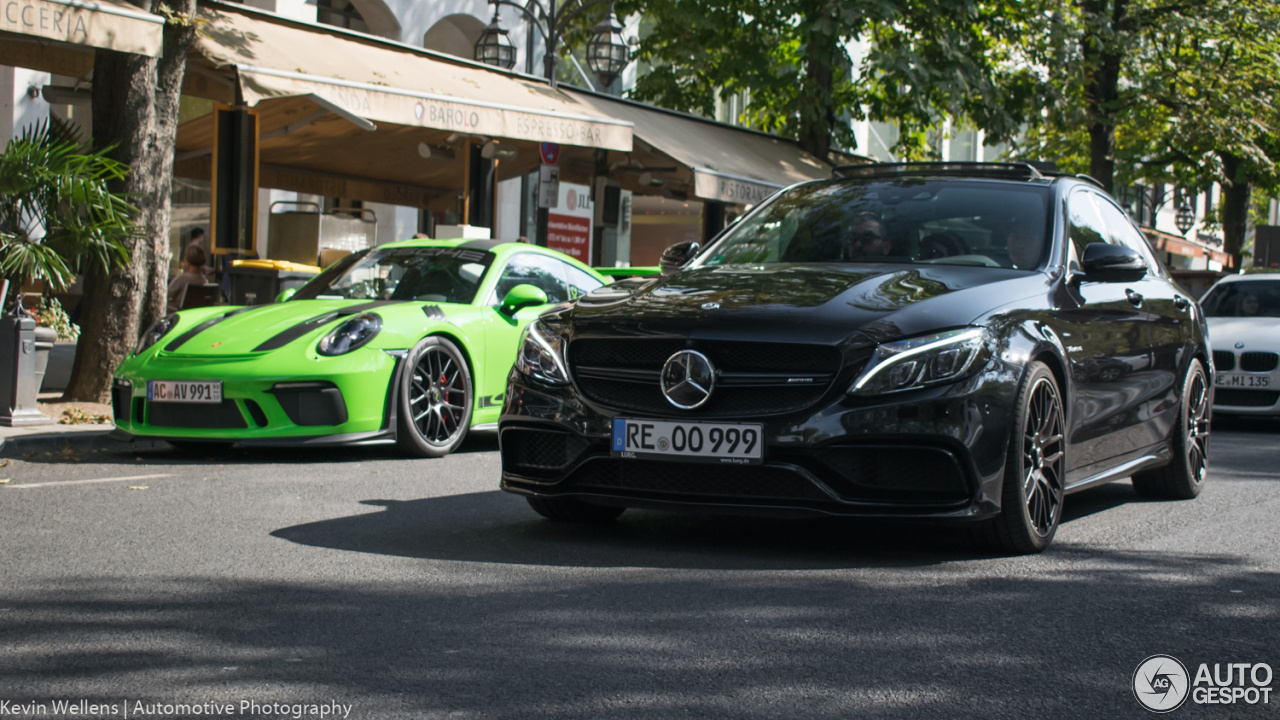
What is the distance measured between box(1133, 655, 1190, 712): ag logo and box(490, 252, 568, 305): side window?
19.9 ft

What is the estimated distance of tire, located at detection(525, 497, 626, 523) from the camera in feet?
18.4

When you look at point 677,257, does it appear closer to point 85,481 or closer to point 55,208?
point 85,481

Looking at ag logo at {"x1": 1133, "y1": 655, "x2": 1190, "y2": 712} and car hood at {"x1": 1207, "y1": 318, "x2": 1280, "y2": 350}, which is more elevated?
car hood at {"x1": 1207, "y1": 318, "x2": 1280, "y2": 350}

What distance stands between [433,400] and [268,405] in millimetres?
1069

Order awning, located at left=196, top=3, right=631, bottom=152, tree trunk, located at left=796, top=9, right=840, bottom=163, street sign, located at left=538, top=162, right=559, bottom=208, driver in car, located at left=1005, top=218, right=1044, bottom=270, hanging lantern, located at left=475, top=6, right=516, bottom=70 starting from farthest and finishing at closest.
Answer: hanging lantern, located at left=475, top=6, right=516, bottom=70 < tree trunk, located at left=796, top=9, right=840, bottom=163 < street sign, located at left=538, top=162, right=559, bottom=208 < awning, located at left=196, top=3, right=631, bottom=152 < driver in car, located at left=1005, top=218, right=1044, bottom=270

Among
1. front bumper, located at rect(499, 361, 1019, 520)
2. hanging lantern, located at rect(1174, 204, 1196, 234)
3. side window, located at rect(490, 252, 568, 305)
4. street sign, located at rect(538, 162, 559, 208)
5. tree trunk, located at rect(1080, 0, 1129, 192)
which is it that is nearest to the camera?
front bumper, located at rect(499, 361, 1019, 520)

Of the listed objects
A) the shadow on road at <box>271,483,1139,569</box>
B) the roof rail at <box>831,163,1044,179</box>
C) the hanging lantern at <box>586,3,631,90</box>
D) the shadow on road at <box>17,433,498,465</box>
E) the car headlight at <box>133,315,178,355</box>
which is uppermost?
the hanging lantern at <box>586,3,631,90</box>

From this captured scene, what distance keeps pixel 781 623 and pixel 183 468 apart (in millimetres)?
4618

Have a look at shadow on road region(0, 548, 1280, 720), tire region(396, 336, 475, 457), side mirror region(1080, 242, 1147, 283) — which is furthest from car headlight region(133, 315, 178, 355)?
side mirror region(1080, 242, 1147, 283)

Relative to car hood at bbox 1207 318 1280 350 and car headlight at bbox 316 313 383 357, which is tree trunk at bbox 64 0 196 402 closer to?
car headlight at bbox 316 313 383 357

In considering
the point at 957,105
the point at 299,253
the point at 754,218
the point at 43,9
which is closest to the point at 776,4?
the point at 957,105

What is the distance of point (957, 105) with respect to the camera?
21156 millimetres

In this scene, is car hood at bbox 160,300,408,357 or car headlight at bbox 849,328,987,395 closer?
car headlight at bbox 849,328,987,395

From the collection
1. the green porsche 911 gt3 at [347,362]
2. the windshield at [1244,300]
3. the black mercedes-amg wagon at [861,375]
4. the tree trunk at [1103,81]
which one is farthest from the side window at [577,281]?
A: the tree trunk at [1103,81]
